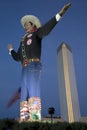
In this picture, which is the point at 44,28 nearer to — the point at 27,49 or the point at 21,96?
the point at 27,49

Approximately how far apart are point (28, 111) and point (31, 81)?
1.20 meters

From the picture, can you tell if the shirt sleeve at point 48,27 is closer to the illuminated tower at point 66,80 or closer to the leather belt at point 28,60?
the leather belt at point 28,60

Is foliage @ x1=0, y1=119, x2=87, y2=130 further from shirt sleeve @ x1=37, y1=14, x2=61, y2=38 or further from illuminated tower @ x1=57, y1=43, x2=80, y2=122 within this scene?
illuminated tower @ x1=57, y1=43, x2=80, y2=122

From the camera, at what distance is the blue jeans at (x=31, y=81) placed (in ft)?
31.5

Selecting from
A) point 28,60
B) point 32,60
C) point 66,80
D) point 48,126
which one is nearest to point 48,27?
point 32,60

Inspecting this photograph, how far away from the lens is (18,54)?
11.2 m

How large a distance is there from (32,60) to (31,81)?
91cm

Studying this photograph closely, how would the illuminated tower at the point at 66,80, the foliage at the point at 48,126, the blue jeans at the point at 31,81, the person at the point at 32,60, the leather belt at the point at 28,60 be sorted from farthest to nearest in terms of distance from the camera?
the illuminated tower at the point at 66,80
the leather belt at the point at 28,60
the blue jeans at the point at 31,81
the person at the point at 32,60
the foliage at the point at 48,126

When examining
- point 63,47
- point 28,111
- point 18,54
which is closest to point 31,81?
point 28,111

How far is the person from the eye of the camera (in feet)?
31.1

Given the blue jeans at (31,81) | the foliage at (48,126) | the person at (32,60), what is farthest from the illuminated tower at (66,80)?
the foliage at (48,126)

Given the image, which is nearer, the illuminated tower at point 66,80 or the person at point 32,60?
the person at point 32,60

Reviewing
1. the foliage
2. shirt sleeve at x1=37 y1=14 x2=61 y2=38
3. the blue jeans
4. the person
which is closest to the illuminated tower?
the person

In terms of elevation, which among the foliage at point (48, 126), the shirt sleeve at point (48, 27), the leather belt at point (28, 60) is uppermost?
the shirt sleeve at point (48, 27)
